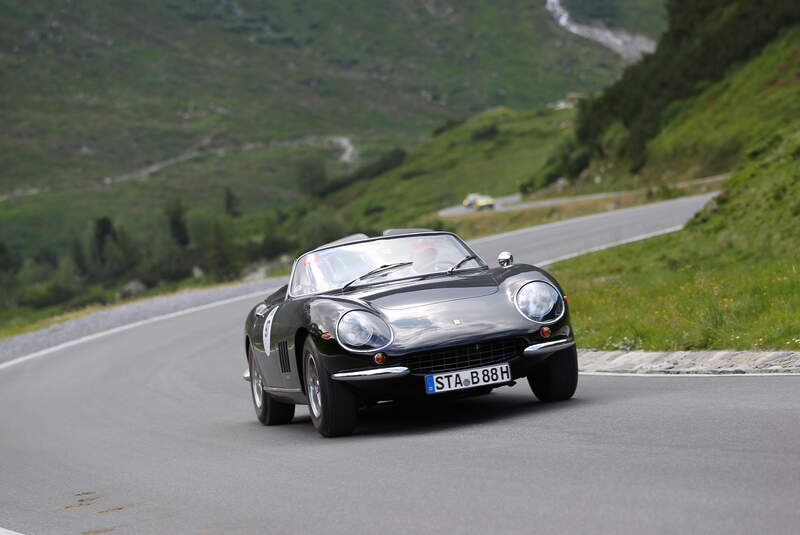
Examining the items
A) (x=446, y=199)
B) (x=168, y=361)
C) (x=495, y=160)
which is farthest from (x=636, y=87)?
(x=495, y=160)

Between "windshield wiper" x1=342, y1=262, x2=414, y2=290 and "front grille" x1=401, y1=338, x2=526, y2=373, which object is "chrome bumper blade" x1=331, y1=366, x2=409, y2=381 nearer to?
"front grille" x1=401, y1=338, x2=526, y2=373

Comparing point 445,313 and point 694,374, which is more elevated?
point 445,313

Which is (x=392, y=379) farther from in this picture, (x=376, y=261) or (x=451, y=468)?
(x=376, y=261)

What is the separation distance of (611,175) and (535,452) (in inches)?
2465

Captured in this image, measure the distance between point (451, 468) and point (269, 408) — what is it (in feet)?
13.4

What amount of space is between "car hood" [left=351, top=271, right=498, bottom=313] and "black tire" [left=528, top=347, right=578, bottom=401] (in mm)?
727

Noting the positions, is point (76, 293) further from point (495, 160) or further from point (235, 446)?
point (235, 446)

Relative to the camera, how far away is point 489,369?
27.0 feet

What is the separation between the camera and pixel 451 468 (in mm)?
6602

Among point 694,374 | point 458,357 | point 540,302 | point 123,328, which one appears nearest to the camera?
point 458,357

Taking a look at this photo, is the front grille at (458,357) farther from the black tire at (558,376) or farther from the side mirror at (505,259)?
the side mirror at (505,259)

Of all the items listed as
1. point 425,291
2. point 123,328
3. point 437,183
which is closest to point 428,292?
point 425,291

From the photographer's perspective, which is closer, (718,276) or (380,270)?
(380,270)

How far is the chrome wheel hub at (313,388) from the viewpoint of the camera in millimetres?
8602
